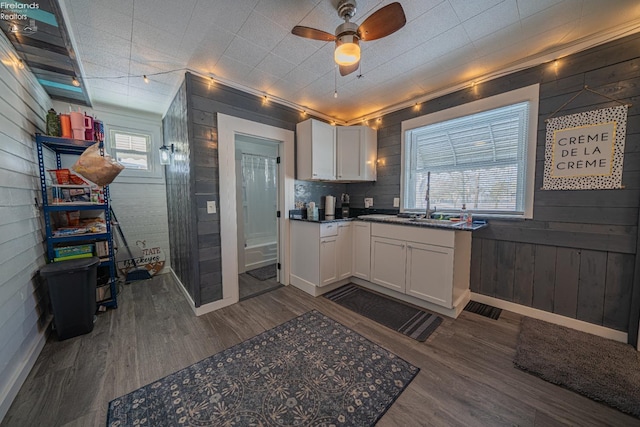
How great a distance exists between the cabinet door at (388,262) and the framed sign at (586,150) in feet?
4.99

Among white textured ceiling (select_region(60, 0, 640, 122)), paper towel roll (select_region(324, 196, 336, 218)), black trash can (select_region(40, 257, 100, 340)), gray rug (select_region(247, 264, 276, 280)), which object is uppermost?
white textured ceiling (select_region(60, 0, 640, 122))

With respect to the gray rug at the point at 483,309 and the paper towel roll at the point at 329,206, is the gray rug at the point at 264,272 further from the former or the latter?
the gray rug at the point at 483,309

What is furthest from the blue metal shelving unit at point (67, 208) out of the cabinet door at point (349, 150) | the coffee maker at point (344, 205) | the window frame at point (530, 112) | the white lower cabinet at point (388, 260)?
the window frame at point (530, 112)

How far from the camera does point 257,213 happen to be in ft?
14.2

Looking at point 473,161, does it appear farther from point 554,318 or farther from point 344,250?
point 344,250

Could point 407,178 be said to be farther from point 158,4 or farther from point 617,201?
point 158,4

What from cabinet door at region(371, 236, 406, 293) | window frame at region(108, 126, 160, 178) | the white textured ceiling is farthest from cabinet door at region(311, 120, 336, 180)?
window frame at region(108, 126, 160, 178)

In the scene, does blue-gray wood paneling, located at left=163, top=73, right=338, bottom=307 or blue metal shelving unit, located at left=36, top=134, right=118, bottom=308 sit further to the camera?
blue-gray wood paneling, located at left=163, top=73, right=338, bottom=307

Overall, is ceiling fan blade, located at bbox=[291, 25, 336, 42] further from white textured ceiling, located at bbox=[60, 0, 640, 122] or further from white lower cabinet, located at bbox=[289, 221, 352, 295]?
white lower cabinet, located at bbox=[289, 221, 352, 295]

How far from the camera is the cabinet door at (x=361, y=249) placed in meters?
2.98

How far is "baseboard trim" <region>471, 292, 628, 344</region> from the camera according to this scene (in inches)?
76.5

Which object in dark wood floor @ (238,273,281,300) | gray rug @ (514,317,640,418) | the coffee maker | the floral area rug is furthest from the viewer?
the coffee maker

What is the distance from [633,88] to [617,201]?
91 cm

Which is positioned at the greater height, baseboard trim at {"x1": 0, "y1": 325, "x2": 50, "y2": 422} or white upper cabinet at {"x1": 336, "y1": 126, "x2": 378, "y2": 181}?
white upper cabinet at {"x1": 336, "y1": 126, "x2": 378, "y2": 181}
